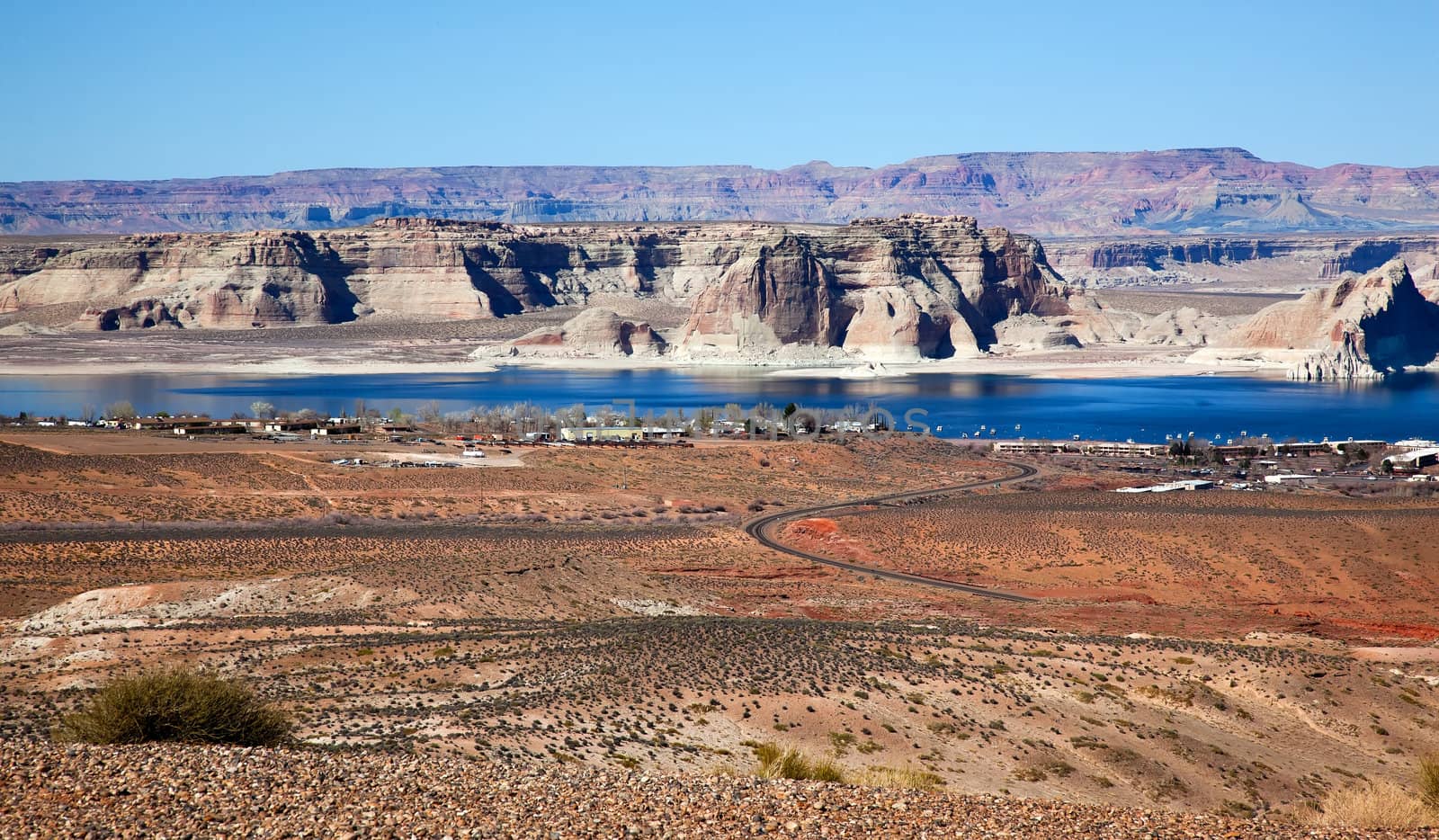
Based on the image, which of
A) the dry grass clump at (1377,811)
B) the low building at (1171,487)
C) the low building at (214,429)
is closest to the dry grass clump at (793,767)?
the dry grass clump at (1377,811)

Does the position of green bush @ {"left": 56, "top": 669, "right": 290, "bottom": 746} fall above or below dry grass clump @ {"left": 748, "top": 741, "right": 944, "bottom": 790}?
above

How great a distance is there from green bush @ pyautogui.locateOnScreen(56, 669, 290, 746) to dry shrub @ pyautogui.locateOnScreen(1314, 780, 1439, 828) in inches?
536

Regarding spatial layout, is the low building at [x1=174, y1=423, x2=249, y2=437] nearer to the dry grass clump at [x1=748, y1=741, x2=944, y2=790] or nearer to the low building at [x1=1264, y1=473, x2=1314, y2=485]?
the low building at [x1=1264, y1=473, x2=1314, y2=485]

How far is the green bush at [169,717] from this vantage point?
679 inches

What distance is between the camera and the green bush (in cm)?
1725

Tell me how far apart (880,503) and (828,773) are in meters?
47.1

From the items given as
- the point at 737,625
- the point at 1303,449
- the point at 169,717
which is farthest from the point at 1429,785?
the point at 1303,449

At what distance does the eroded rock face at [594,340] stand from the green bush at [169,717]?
562 ft

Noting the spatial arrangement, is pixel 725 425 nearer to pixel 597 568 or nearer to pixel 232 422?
pixel 232 422

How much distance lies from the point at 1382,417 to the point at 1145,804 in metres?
110

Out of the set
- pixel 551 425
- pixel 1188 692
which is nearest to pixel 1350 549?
pixel 1188 692

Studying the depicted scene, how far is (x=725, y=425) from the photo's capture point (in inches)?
3725

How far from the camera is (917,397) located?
5576 inches

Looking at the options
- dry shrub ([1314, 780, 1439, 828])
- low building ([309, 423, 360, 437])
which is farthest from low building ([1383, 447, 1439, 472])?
dry shrub ([1314, 780, 1439, 828])
